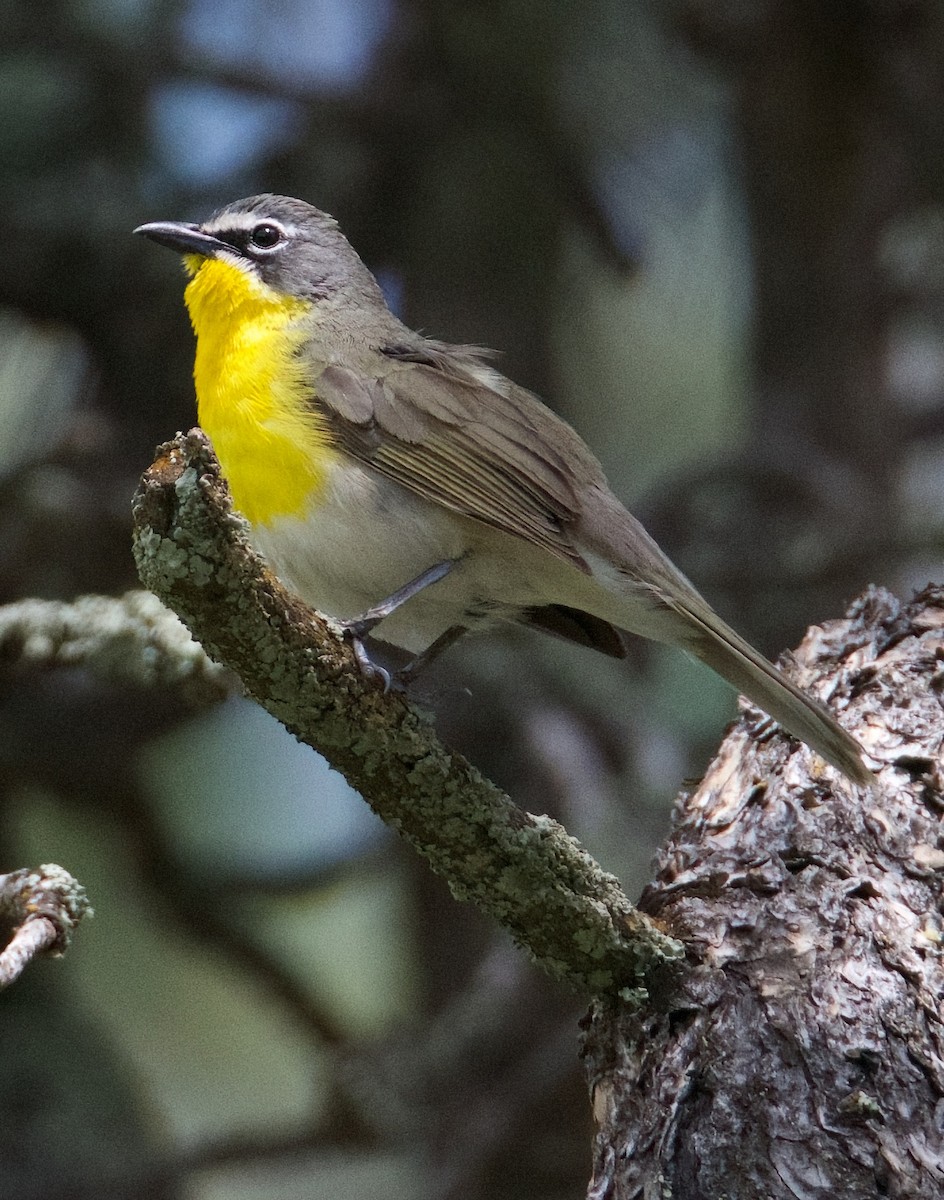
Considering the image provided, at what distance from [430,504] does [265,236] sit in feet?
4.59

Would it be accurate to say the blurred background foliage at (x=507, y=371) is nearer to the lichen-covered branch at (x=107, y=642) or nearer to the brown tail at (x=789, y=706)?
the lichen-covered branch at (x=107, y=642)

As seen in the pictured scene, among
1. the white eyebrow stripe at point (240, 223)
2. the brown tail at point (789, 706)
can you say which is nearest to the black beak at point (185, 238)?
the white eyebrow stripe at point (240, 223)

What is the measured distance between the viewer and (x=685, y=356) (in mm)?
8656

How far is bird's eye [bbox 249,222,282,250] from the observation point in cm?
470

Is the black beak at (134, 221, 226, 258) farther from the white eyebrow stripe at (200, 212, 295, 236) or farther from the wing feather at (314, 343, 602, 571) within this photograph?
the wing feather at (314, 343, 602, 571)

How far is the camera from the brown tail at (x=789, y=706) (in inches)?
128

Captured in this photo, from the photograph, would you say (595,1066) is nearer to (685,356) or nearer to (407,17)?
(407,17)

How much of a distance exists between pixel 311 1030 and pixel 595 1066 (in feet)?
10.2

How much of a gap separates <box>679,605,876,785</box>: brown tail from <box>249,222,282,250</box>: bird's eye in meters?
2.02

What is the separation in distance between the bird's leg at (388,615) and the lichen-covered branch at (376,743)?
0.03 meters

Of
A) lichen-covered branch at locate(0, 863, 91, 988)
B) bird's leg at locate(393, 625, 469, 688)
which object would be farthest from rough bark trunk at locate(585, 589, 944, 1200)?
lichen-covered branch at locate(0, 863, 91, 988)

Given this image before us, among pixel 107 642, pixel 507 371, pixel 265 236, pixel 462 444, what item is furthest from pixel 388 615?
pixel 507 371

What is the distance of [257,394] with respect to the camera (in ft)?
13.0

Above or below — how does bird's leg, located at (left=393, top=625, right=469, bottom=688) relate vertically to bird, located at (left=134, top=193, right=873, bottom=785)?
below
